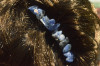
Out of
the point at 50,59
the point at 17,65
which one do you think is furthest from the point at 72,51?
the point at 17,65

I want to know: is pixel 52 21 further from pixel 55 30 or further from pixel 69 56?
pixel 69 56

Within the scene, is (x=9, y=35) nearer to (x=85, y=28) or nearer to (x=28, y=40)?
(x=28, y=40)

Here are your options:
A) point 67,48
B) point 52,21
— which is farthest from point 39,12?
point 67,48

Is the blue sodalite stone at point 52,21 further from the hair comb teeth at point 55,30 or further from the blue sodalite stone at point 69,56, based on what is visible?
the blue sodalite stone at point 69,56

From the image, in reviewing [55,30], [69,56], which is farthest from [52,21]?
[69,56]

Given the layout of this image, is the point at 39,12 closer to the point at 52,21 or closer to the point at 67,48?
the point at 52,21

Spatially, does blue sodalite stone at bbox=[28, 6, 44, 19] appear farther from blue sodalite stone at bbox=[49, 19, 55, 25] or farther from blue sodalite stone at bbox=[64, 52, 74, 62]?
blue sodalite stone at bbox=[64, 52, 74, 62]

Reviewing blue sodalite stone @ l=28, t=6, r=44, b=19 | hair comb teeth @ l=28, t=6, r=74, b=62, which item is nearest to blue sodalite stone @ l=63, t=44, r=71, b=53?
hair comb teeth @ l=28, t=6, r=74, b=62

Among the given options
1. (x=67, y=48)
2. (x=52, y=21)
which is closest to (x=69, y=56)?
(x=67, y=48)

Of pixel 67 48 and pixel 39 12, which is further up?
pixel 39 12
